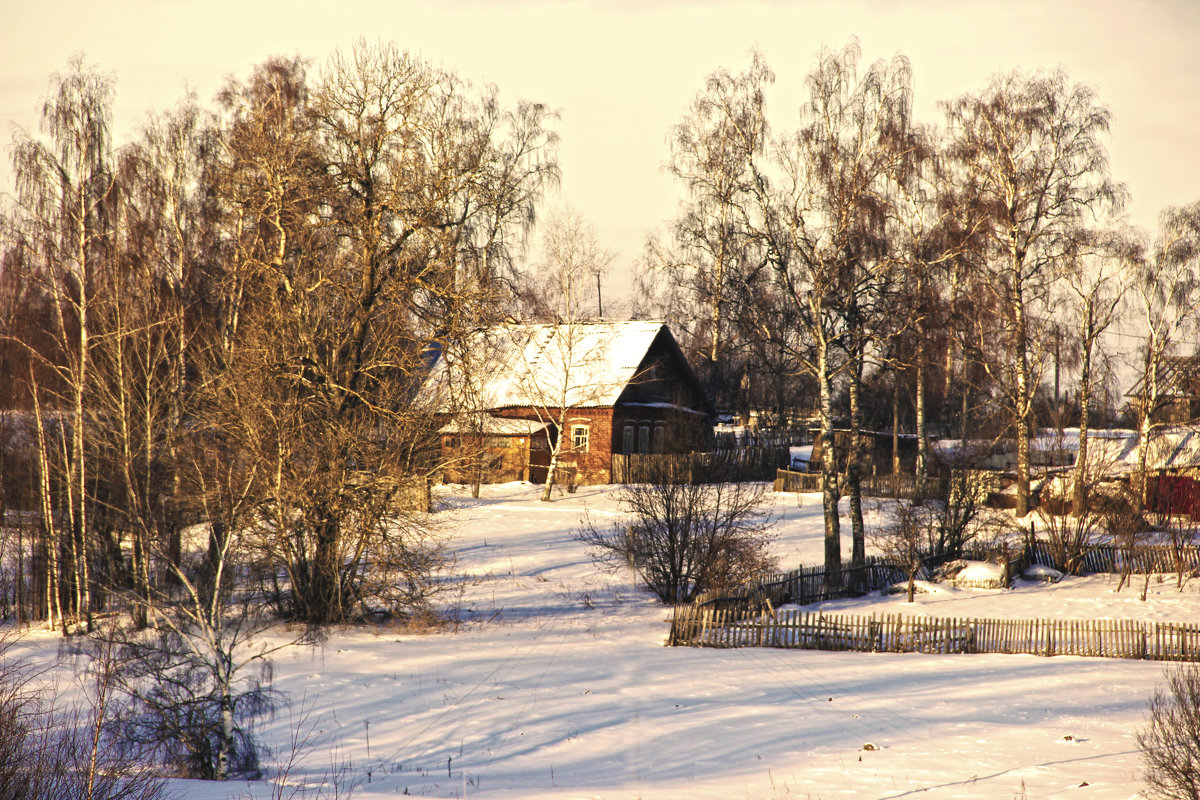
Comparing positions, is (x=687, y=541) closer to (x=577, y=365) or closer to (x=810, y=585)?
(x=810, y=585)

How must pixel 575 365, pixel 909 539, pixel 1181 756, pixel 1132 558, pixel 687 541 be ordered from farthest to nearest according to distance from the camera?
pixel 575 365
pixel 1132 558
pixel 909 539
pixel 687 541
pixel 1181 756

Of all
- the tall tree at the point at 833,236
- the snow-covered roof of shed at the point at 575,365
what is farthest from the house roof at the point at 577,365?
the tall tree at the point at 833,236

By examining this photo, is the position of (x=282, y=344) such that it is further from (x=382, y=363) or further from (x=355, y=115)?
(x=355, y=115)

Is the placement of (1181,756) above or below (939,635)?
above

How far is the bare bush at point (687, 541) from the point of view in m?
19.0

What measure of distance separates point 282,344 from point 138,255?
5.60 m

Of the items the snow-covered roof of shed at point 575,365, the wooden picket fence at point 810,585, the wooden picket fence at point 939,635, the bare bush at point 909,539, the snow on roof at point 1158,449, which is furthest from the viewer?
the snow-covered roof of shed at point 575,365

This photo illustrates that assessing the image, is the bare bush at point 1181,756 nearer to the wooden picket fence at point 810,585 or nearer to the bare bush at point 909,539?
the wooden picket fence at point 810,585

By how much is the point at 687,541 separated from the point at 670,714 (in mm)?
7536

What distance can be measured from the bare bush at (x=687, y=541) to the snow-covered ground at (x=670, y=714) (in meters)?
0.91

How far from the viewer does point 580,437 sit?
1479 inches

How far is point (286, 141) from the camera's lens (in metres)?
17.3

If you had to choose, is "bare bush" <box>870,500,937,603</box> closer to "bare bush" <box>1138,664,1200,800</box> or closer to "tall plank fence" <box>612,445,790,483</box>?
"tall plank fence" <box>612,445,790,483</box>

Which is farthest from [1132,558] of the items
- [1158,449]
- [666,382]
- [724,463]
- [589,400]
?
[666,382]
